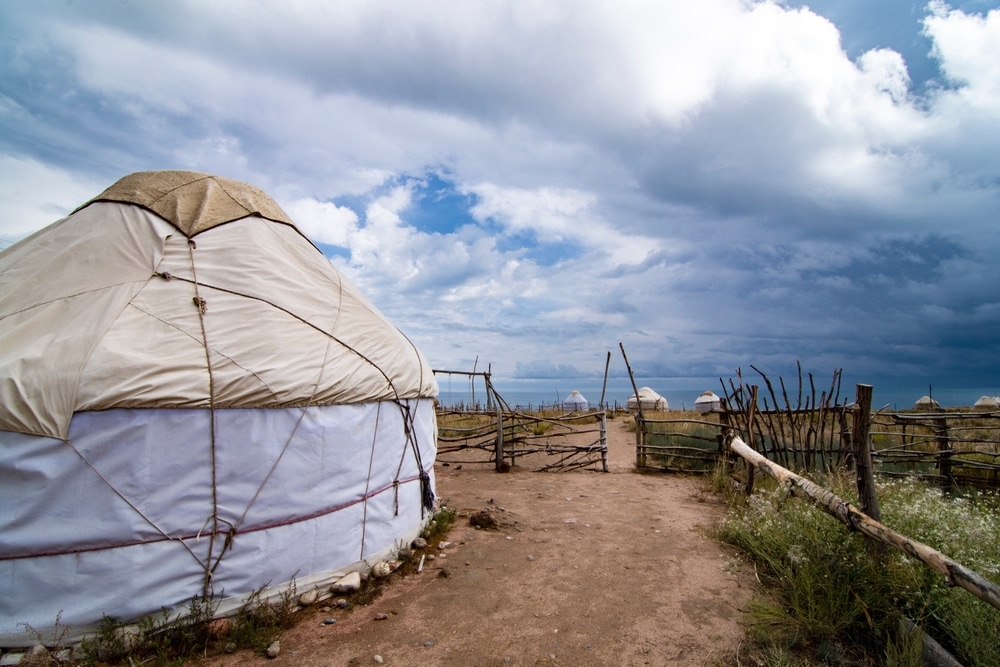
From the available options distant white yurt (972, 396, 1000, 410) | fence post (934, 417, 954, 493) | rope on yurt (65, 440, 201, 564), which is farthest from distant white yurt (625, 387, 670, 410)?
rope on yurt (65, 440, 201, 564)

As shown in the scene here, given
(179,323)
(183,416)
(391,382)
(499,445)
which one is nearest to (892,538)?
(391,382)

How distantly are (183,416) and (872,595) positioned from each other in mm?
4549

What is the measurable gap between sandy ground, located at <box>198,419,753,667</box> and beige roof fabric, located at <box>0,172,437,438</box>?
1606mm

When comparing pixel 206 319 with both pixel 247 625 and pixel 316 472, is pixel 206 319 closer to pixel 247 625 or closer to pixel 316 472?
pixel 316 472

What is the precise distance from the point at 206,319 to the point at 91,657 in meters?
2.19

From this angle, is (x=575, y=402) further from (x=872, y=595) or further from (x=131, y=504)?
(x=131, y=504)

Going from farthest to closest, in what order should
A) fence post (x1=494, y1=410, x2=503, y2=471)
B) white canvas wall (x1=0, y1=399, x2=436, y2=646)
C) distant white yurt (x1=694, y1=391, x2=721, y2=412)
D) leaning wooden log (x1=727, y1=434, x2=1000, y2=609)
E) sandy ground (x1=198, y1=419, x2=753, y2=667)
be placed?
distant white yurt (x1=694, y1=391, x2=721, y2=412) → fence post (x1=494, y1=410, x2=503, y2=471) → sandy ground (x1=198, y1=419, x2=753, y2=667) → white canvas wall (x1=0, y1=399, x2=436, y2=646) → leaning wooden log (x1=727, y1=434, x2=1000, y2=609)

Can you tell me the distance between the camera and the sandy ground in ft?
11.4

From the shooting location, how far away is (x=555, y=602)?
4211 mm

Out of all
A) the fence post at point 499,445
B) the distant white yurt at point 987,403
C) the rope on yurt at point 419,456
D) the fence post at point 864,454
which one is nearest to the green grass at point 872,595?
the fence post at point 864,454

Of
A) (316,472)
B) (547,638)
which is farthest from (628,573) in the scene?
(316,472)

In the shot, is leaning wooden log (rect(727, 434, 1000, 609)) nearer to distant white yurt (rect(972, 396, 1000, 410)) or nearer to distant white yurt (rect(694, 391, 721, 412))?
distant white yurt (rect(972, 396, 1000, 410))

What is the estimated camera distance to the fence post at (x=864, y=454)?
374 centimetres

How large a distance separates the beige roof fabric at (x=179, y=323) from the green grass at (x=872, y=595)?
3.41m
